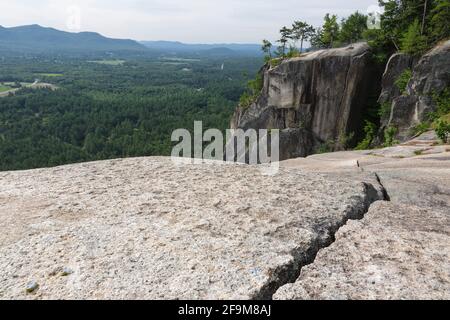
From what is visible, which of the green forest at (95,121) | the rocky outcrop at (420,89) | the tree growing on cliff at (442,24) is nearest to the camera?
the rocky outcrop at (420,89)

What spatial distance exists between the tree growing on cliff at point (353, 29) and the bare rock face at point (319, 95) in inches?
502

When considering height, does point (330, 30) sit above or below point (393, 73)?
above

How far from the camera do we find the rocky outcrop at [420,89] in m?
25.1

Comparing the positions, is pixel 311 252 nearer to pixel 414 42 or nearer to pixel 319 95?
pixel 414 42

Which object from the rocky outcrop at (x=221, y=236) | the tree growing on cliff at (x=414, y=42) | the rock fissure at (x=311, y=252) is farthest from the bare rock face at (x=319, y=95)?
the rock fissure at (x=311, y=252)

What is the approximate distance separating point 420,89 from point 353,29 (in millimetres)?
24676

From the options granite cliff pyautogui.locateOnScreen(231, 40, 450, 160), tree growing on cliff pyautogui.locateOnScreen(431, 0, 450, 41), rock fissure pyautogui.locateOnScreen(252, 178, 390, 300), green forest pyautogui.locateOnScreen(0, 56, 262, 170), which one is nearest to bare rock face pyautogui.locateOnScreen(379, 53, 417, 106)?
granite cliff pyautogui.locateOnScreen(231, 40, 450, 160)

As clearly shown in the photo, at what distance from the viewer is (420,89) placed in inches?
1035

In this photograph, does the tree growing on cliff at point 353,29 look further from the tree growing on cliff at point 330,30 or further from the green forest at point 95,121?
the green forest at point 95,121

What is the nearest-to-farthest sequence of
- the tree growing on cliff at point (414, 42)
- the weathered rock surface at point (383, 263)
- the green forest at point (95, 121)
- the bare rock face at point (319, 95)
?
the weathered rock surface at point (383, 263) → the tree growing on cliff at point (414, 42) → the bare rock face at point (319, 95) → the green forest at point (95, 121)

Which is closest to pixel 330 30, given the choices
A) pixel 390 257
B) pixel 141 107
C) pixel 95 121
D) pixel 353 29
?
pixel 353 29

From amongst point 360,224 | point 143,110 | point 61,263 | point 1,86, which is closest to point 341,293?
point 360,224
